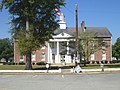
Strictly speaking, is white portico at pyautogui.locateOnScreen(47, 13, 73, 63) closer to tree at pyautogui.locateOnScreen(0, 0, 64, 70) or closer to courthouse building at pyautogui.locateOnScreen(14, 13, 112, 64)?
courthouse building at pyautogui.locateOnScreen(14, 13, 112, 64)

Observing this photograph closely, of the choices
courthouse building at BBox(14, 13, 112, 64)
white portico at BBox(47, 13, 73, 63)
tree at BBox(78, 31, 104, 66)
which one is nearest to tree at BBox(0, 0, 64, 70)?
tree at BBox(78, 31, 104, 66)

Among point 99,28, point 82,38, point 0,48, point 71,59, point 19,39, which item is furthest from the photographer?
point 0,48

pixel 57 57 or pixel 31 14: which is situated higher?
pixel 31 14

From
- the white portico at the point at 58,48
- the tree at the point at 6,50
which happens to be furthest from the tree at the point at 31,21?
the tree at the point at 6,50

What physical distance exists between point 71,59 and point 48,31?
38742mm

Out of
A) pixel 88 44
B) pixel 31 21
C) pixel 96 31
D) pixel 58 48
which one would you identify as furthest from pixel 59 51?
pixel 31 21

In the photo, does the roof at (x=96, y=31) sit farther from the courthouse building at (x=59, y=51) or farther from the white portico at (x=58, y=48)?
the white portico at (x=58, y=48)

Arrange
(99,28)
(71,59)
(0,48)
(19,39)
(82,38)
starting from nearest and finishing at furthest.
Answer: (19,39)
(82,38)
(71,59)
(99,28)
(0,48)

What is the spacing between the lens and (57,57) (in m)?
84.4

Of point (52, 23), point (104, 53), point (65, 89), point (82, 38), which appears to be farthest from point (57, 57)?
point (65, 89)

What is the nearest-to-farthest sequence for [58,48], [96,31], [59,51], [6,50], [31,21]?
[31,21] → [59,51] → [58,48] → [96,31] → [6,50]

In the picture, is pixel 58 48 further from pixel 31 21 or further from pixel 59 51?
pixel 31 21

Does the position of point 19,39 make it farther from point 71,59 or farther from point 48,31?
point 71,59

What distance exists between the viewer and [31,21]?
46.6 m
